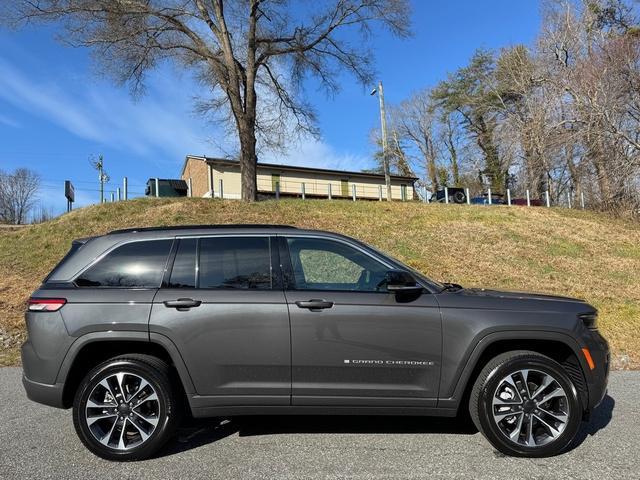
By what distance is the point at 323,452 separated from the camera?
3.65m

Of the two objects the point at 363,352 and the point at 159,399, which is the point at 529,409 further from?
the point at 159,399

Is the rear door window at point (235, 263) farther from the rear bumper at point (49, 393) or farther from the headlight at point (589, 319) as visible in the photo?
the headlight at point (589, 319)

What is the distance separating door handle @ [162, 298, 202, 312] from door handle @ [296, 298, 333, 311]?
806 mm

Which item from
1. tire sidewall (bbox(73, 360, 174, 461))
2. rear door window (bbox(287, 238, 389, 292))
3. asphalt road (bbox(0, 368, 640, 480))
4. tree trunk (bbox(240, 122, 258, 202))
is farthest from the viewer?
tree trunk (bbox(240, 122, 258, 202))

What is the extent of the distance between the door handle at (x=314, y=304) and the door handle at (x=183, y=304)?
806 millimetres

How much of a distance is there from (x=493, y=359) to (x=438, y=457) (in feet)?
2.87

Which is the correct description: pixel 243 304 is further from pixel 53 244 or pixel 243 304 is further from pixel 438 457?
pixel 53 244

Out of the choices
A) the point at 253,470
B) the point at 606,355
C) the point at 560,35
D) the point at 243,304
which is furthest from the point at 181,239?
the point at 560,35

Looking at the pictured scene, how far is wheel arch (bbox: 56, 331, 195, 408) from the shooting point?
3.62 metres

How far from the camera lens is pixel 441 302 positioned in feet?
12.3

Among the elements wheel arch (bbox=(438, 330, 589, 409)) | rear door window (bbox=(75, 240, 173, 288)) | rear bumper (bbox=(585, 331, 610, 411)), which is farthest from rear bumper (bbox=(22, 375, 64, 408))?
rear bumper (bbox=(585, 331, 610, 411))

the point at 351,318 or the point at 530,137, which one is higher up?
the point at 530,137

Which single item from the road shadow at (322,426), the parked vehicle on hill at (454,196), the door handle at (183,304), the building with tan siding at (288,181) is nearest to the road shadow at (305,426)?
the road shadow at (322,426)

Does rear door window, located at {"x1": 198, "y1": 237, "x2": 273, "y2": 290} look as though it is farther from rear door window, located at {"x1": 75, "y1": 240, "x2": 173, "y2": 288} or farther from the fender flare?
the fender flare
